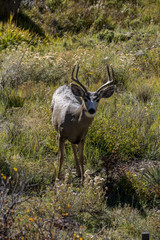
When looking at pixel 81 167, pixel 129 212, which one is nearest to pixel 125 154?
pixel 81 167

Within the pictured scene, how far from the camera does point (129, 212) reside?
5625mm

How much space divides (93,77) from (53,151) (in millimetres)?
3574

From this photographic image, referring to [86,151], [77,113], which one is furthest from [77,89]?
[86,151]

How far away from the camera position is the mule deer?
216 inches

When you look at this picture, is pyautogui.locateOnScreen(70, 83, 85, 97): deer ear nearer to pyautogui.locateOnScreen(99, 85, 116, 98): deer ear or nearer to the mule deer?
the mule deer

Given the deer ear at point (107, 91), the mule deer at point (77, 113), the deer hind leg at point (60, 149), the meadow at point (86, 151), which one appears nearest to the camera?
the meadow at point (86, 151)

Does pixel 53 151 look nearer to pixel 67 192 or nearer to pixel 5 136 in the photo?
pixel 5 136

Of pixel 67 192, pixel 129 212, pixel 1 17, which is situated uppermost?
pixel 1 17

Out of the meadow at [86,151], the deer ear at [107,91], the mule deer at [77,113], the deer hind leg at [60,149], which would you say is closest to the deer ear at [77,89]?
the mule deer at [77,113]

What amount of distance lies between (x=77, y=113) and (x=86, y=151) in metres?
1.41

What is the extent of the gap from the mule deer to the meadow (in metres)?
0.51

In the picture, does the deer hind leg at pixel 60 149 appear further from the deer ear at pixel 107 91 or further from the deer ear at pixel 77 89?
the deer ear at pixel 107 91

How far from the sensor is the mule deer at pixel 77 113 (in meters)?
5.48

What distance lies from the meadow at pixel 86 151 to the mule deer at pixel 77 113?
0.51 m
